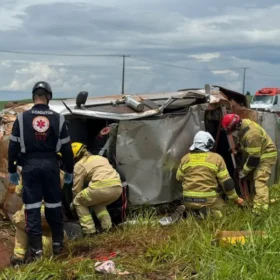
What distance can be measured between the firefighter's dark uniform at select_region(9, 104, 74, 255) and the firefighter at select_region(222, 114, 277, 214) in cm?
305

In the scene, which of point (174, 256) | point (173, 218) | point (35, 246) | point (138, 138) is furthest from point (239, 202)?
point (35, 246)

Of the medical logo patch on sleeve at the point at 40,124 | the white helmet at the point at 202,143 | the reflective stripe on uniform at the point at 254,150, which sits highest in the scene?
the medical logo patch on sleeve at the point at 40,124

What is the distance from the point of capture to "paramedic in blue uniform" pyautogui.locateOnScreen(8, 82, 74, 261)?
5441 millimetres

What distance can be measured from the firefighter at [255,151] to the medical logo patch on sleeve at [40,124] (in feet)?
10.6

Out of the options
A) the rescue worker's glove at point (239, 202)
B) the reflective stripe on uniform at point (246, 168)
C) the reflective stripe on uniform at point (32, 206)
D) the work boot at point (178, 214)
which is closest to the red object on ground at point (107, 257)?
the reflective stripe on uniform at point (32, 206)

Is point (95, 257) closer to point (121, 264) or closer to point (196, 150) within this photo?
point (121, 264)

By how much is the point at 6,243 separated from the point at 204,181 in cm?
269

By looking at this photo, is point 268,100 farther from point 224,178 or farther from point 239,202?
point 224,178

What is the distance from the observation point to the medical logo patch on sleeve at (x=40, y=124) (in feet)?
17.8

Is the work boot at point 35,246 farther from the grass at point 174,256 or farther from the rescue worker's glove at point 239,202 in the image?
the rescue worker's glove at point 239,202

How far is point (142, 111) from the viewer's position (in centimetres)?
768

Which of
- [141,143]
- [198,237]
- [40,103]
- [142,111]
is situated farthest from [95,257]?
[142,111]

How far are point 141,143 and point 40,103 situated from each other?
221 centimetres

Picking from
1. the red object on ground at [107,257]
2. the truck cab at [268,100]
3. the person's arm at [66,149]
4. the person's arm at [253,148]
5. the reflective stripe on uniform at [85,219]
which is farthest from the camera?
the truck cab at [268,100]
